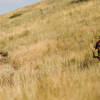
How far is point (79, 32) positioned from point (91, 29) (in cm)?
57

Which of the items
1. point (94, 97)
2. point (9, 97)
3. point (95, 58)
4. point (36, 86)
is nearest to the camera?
point (94, 97)

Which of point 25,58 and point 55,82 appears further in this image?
point 25,58

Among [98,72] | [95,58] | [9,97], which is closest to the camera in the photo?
[9,97]

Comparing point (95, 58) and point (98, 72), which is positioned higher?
point (98, 72)

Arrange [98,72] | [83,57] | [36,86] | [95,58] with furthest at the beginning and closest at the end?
[83,57], [95,58], [98,72], [36,86]

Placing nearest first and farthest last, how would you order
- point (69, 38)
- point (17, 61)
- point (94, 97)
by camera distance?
point (94, 97) → point (17, 61) → point (69, 38)

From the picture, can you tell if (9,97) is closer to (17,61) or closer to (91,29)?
(17,61)

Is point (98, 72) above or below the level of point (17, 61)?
above

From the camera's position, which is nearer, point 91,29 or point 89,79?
point 89,79

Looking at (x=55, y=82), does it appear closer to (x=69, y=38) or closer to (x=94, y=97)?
(x=94, y=97)

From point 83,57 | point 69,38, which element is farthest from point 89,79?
point 69,38

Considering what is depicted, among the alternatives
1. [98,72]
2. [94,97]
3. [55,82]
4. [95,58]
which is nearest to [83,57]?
[95,58]

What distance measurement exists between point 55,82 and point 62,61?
Answer: 3.13m

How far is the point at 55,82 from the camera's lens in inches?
94.6
